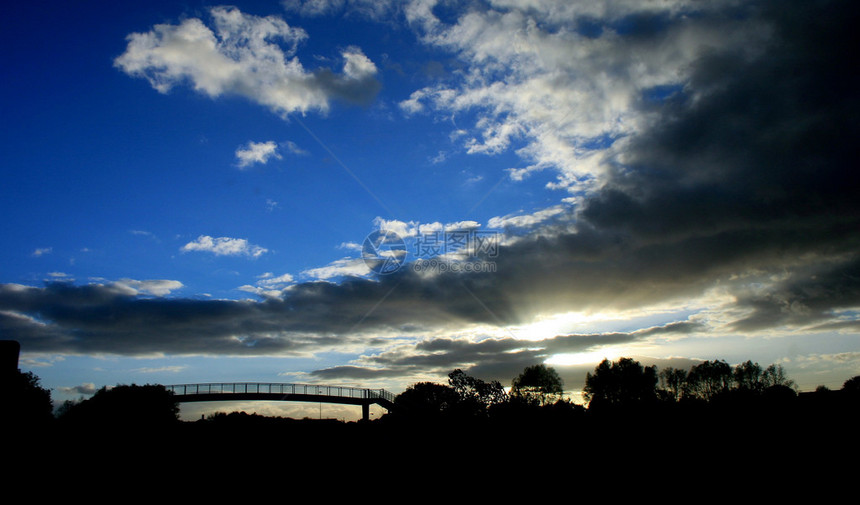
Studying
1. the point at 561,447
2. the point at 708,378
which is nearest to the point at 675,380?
the point at 708,378

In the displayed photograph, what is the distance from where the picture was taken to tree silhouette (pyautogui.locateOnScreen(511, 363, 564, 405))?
123669 millimetres

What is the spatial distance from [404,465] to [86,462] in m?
17.5

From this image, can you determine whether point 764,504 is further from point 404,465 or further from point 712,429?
point 404,465

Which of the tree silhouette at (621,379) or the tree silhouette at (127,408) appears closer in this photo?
the tree silhouette at (127,408)

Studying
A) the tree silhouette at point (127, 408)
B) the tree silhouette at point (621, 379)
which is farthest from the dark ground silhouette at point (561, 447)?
the tree silhouette at point (621, 379)

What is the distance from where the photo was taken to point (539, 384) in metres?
125

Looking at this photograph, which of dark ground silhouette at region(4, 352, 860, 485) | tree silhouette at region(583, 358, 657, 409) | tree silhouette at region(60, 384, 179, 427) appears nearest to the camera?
dark ground silhouette at region(4, 352, 860, 485)

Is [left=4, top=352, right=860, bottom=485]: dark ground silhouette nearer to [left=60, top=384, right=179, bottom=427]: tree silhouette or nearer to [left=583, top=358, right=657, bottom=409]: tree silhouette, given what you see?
[left=60, top=384, right=179, bottom=427]: tree silhouette

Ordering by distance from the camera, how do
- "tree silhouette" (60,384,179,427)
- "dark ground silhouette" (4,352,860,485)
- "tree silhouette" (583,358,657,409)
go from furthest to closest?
"tree silhouette" (583,358,657,409)
"tree silhouette" (60,384,179,427)
"dark ground silhouette" (4,352,860,485)

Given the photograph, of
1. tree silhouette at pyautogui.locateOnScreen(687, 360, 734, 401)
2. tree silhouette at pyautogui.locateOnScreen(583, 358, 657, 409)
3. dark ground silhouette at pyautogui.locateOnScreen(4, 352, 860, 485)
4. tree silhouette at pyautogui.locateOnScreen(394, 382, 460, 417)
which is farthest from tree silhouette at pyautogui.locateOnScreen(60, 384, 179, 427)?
tree silhouette at pyautogui.locateOnScreen(687, 360, 734, 401)

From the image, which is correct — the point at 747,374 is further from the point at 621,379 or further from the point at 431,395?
the point at 431,395

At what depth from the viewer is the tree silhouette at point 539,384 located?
124 meters

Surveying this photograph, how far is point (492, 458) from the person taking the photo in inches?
1022

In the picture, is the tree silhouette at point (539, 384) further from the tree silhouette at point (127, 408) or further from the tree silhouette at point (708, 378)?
the tree silhouette at point (127, 408)
